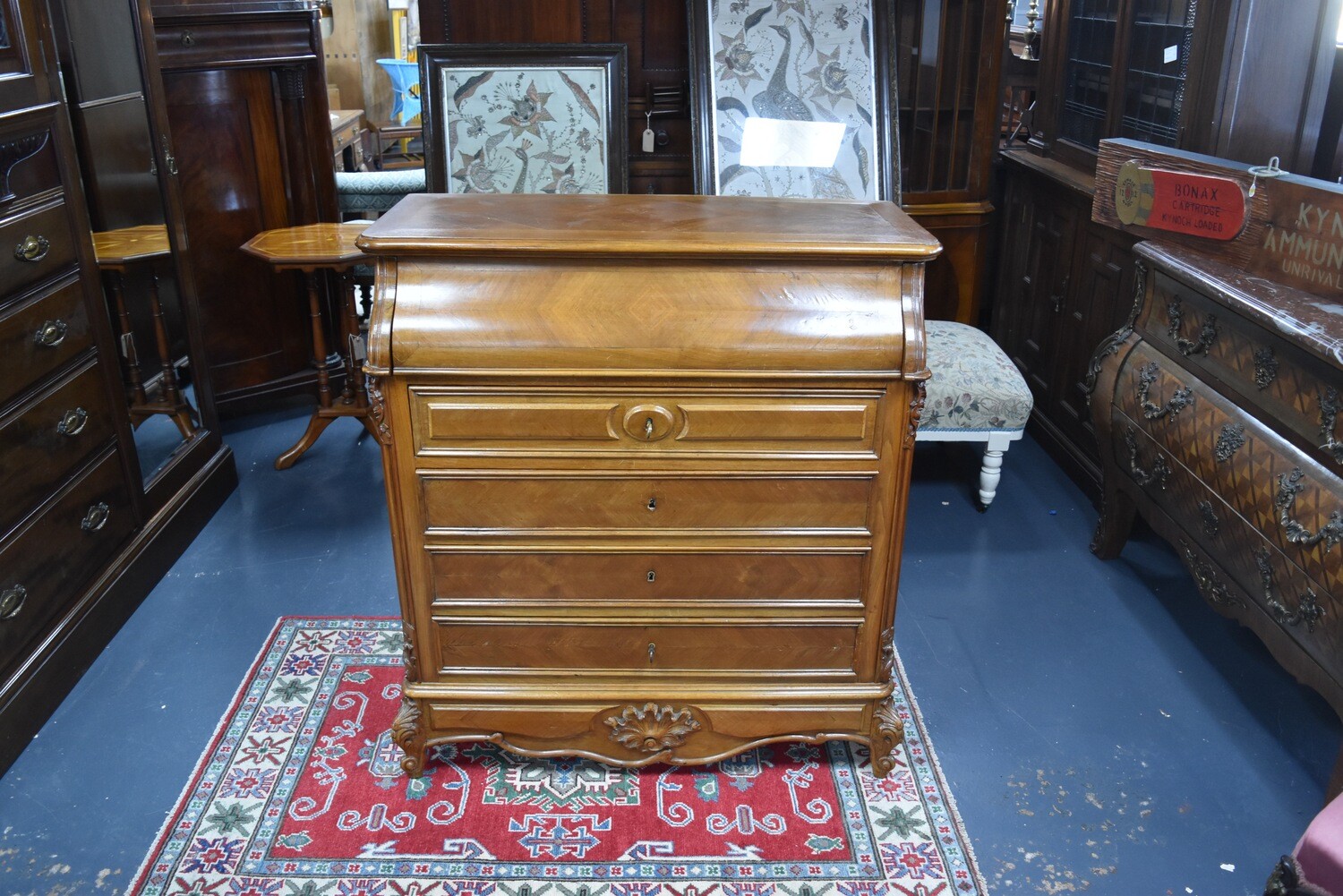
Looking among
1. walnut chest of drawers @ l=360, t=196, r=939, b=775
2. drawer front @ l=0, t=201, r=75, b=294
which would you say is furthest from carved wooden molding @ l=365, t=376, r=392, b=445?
drawer front @ l=0, t=201, r=75, b=294

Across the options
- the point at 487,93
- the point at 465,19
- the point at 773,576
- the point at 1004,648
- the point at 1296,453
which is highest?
the point at 465,19

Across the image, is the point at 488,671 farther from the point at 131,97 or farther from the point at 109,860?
the point at 131,97

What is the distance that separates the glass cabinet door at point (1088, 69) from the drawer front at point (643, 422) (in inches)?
81.9

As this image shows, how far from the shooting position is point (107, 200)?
301cm

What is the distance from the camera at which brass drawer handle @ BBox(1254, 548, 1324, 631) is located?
2166 millimetres

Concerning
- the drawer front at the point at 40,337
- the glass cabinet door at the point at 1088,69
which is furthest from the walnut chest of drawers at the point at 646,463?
the glass cabinet door at the point at 1088,69

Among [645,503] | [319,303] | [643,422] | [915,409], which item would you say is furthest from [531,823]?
[319,303]

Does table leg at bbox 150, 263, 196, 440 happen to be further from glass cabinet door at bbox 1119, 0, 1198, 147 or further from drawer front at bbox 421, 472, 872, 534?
glass cabinet door at bbox 1119, 0, 1198, 147

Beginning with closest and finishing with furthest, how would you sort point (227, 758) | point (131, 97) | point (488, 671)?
point (488, 671) → point (227, 758) → point (131, 97)

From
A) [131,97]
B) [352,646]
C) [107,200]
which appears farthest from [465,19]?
[352,646]

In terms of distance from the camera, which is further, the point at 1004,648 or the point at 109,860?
the point at 1004,648

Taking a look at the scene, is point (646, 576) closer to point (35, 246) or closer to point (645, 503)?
point (645, 503)

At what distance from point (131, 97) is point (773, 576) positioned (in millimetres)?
2415

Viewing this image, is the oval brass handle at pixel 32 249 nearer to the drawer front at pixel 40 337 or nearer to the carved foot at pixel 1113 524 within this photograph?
the drawer front at pixel 40 337
